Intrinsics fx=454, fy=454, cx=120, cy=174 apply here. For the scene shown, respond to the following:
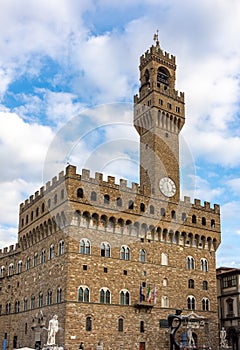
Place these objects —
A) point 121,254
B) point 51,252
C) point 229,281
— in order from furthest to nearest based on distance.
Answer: point 229,281 < point 51,252 < point 121,254

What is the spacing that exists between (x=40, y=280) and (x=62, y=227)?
769cm

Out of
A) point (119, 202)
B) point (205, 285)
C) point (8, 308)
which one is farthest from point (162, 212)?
point (8, 308)

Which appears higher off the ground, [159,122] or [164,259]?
[159,122]

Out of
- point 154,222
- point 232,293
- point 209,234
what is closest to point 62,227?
point 154,222

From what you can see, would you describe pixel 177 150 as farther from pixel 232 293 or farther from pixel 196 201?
pixel 232 293

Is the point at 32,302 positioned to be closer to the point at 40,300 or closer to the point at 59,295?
the point at 40,300

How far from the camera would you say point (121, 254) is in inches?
1877

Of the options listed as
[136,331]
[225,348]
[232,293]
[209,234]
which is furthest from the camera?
[232,293]

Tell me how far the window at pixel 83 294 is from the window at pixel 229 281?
2337 cm

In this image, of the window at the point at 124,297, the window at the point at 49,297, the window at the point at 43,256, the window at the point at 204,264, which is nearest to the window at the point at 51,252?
the window at the point at 43,256

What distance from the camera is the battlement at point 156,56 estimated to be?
58531 millimetres

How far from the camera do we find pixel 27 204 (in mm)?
56844

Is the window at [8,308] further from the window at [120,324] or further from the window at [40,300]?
the window at [120,324]

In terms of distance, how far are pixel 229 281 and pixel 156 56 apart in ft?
102
